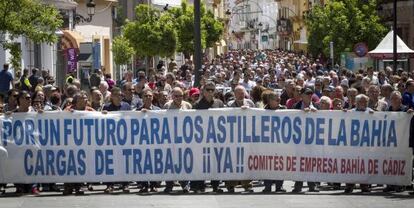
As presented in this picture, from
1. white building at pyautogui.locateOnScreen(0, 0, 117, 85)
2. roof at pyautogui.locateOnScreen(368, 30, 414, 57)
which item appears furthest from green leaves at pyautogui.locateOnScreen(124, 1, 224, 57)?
roof at pyautogui.locateOnScreen(368, 30, 414, 57)

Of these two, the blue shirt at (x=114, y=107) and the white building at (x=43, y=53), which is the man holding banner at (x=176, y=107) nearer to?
the blue shirt at (x=114, y=107)

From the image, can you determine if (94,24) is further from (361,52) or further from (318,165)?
(318,165)

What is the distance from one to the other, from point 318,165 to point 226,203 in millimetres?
2203

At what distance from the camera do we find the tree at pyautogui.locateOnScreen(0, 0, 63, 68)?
2517cm

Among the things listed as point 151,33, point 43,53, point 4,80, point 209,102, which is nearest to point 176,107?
point 209,102

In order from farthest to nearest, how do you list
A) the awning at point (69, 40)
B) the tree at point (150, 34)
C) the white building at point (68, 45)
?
the tree at point (150, 34)
the awning at point (69, 40)
the white building at point (68, 45)

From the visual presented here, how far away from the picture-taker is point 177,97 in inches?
713

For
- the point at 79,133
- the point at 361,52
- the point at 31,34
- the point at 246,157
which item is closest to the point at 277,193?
the point at 246,157

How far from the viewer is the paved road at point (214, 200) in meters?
16.0

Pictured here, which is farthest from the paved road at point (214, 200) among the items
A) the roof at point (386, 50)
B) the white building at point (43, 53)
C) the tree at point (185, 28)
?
the tree at point (185, 28)

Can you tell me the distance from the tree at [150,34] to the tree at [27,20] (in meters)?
30.8

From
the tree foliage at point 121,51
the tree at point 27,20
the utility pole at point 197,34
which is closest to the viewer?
the utility pole at point 197,34

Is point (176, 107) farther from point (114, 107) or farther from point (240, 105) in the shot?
point (114, 107)

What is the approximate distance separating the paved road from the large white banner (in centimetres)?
33
